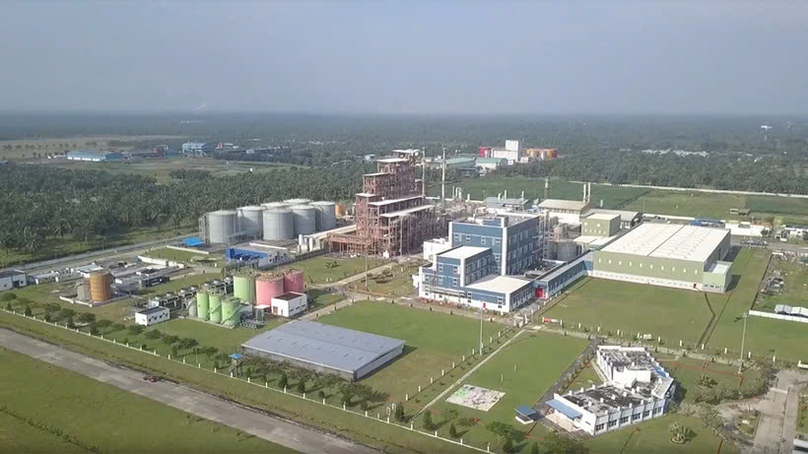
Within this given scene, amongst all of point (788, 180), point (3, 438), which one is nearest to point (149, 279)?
point (3, 438)

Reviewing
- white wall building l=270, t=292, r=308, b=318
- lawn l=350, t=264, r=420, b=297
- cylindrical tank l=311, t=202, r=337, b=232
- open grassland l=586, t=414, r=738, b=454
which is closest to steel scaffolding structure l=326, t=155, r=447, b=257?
lawn l=350, t=264, r=420, b=297

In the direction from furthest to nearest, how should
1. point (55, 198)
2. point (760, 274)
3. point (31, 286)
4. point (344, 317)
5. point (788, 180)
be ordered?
point (788, 180) → point (55, 198) → point (760, 274) → point (31, 286) → point (344, 317)

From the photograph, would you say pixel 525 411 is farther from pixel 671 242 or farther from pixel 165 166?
pixel 165 166

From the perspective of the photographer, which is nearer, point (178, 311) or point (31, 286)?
point (178, 311)

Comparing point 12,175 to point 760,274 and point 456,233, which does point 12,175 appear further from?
point 760,274

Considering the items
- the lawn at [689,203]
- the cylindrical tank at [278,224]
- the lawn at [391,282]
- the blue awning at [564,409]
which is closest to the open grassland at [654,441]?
the blue awning at [564,409]

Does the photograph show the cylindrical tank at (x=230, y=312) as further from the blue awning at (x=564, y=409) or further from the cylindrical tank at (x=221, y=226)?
the cylindrical tank at (x=221, y=226)

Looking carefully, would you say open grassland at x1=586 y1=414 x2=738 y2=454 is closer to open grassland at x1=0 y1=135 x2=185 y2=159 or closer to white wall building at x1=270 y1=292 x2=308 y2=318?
white wall building at x1=270 y1=292 x2=308 y2=318
